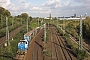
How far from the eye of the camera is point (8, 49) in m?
27.0

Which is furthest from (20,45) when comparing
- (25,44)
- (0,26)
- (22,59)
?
(0,26)

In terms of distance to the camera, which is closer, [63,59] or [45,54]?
[63,59]

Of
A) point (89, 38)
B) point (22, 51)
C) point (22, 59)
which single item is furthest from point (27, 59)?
point (89, 38)

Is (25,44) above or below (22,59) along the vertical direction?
above

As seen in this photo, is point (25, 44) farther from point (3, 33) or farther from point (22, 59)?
point (3, 33)

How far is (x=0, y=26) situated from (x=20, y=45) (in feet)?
149

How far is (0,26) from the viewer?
2822 inches

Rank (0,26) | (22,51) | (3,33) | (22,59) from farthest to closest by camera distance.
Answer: (0,26)
(3,33)
(22,51)
(22,59)

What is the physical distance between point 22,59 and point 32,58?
5.18 feet

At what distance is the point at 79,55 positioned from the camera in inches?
1062

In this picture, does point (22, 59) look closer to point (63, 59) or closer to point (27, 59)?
point (27, 59)

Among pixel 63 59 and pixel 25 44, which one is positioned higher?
pixel 25 44

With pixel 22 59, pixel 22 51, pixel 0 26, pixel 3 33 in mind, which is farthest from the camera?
pixel 0 26

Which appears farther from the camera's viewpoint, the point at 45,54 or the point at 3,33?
the point at 3,33
